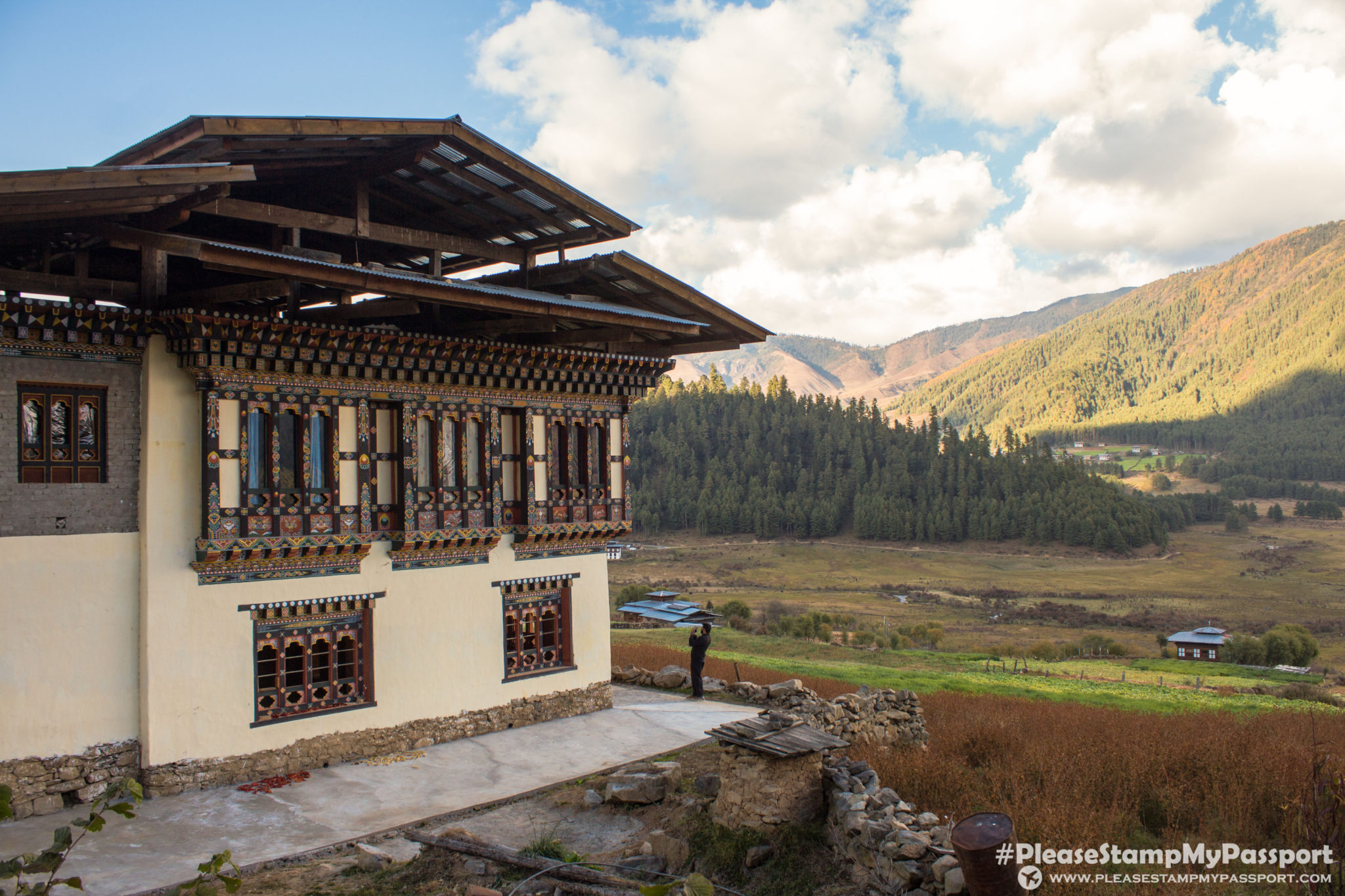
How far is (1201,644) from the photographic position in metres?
45.6

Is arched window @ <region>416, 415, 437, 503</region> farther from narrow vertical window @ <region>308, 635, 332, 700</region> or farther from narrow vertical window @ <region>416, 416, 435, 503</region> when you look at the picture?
narrow vertical window @ <region>308, 635, 332, 700</region>

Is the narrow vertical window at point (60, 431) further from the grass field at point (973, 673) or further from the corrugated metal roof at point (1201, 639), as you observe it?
the corrugated metal roof at point (1201, 639)

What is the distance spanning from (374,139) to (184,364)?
4.41 meters

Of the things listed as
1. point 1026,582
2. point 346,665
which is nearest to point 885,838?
point 346,665

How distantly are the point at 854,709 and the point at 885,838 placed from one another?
27.8 feet

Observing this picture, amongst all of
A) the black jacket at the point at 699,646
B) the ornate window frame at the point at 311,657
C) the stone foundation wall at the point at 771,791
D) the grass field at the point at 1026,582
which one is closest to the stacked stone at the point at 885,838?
the stone foundation wall at the point at 771,791

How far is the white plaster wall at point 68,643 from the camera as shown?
11.7 meters

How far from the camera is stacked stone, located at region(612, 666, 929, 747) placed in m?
16.0

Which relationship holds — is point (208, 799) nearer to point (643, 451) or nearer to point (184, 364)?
point (184, 364)

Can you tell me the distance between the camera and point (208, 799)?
12461mm

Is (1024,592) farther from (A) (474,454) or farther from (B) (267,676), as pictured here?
(B) (267,676)

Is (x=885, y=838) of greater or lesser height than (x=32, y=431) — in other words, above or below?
below

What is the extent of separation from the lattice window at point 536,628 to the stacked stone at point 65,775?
243 inches

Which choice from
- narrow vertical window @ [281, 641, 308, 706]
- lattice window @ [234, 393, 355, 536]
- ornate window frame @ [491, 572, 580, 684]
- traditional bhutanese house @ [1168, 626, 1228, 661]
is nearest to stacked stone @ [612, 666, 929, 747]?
ornate window frame @ [491, 572, 580, 684]
